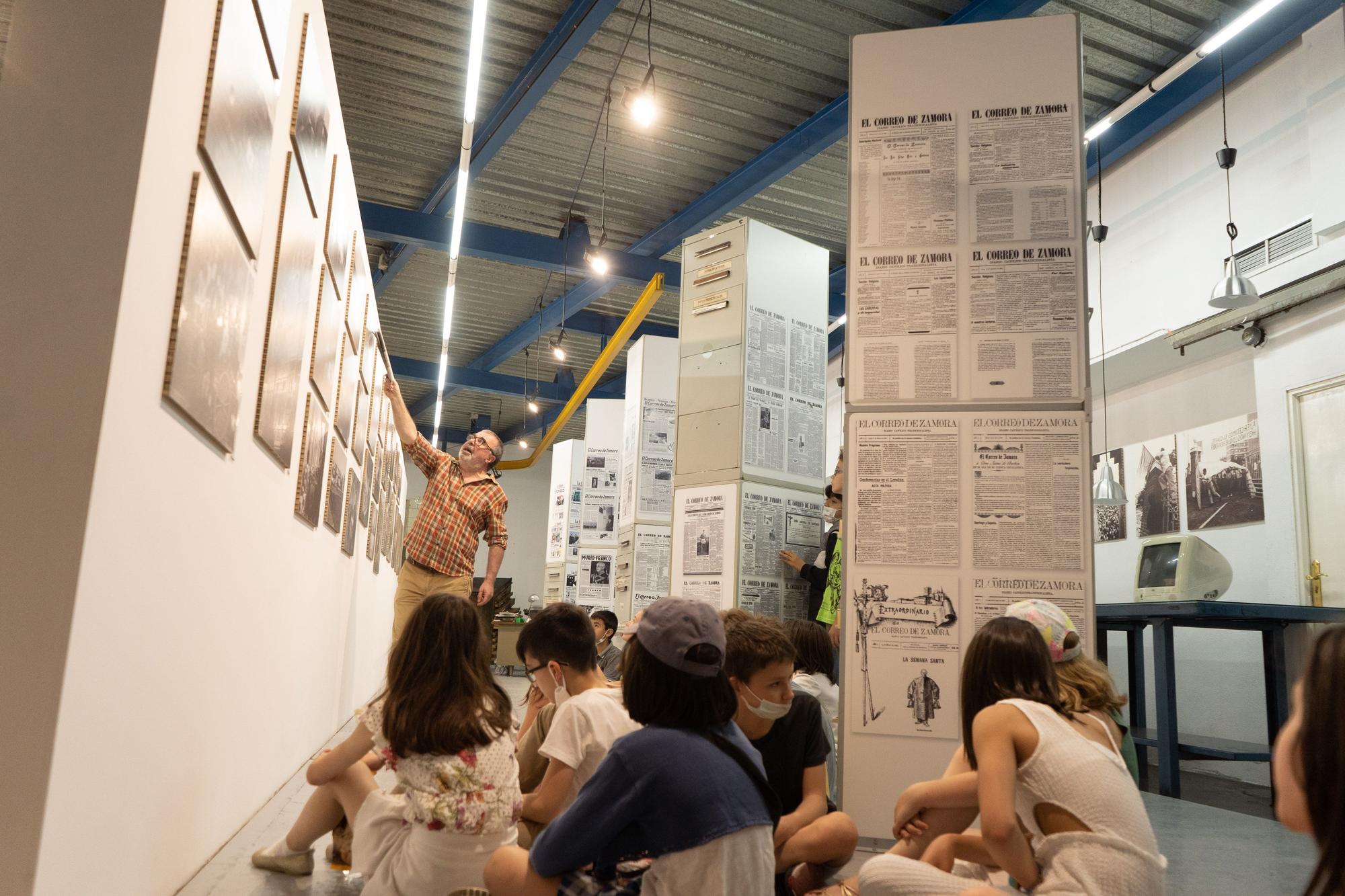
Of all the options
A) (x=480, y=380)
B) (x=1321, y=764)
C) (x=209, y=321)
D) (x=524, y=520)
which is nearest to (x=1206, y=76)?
(x=209, y=321)

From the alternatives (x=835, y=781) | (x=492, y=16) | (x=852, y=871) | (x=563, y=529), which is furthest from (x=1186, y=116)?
(x=563, y=529)

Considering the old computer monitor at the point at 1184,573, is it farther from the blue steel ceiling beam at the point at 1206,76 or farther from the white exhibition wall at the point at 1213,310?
the blue steel ceiling beam at the point at 1206,76

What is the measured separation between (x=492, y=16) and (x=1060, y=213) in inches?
179

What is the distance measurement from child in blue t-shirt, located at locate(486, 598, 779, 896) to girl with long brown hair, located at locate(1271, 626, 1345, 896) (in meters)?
0.90

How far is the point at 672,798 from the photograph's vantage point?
1646mm

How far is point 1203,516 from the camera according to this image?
24.3 feet

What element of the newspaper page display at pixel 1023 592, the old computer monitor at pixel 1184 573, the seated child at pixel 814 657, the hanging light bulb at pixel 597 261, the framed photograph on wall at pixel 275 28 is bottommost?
the seated child at pixel 814 657

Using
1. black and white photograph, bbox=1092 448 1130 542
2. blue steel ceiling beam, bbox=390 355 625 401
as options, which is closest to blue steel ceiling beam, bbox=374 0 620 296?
black and white photograph, bbox=1092 448 1130 542

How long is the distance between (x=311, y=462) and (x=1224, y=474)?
6398mm

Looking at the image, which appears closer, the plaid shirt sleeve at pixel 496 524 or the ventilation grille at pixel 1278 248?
the plaid shirt sleeve at pixel 496 524

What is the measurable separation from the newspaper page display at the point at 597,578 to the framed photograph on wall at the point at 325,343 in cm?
823

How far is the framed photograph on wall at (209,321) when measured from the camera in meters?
1.99

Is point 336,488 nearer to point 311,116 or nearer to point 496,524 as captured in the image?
point 496,524

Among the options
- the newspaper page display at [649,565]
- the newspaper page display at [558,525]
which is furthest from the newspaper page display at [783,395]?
the newspaper page display at [558,525]
